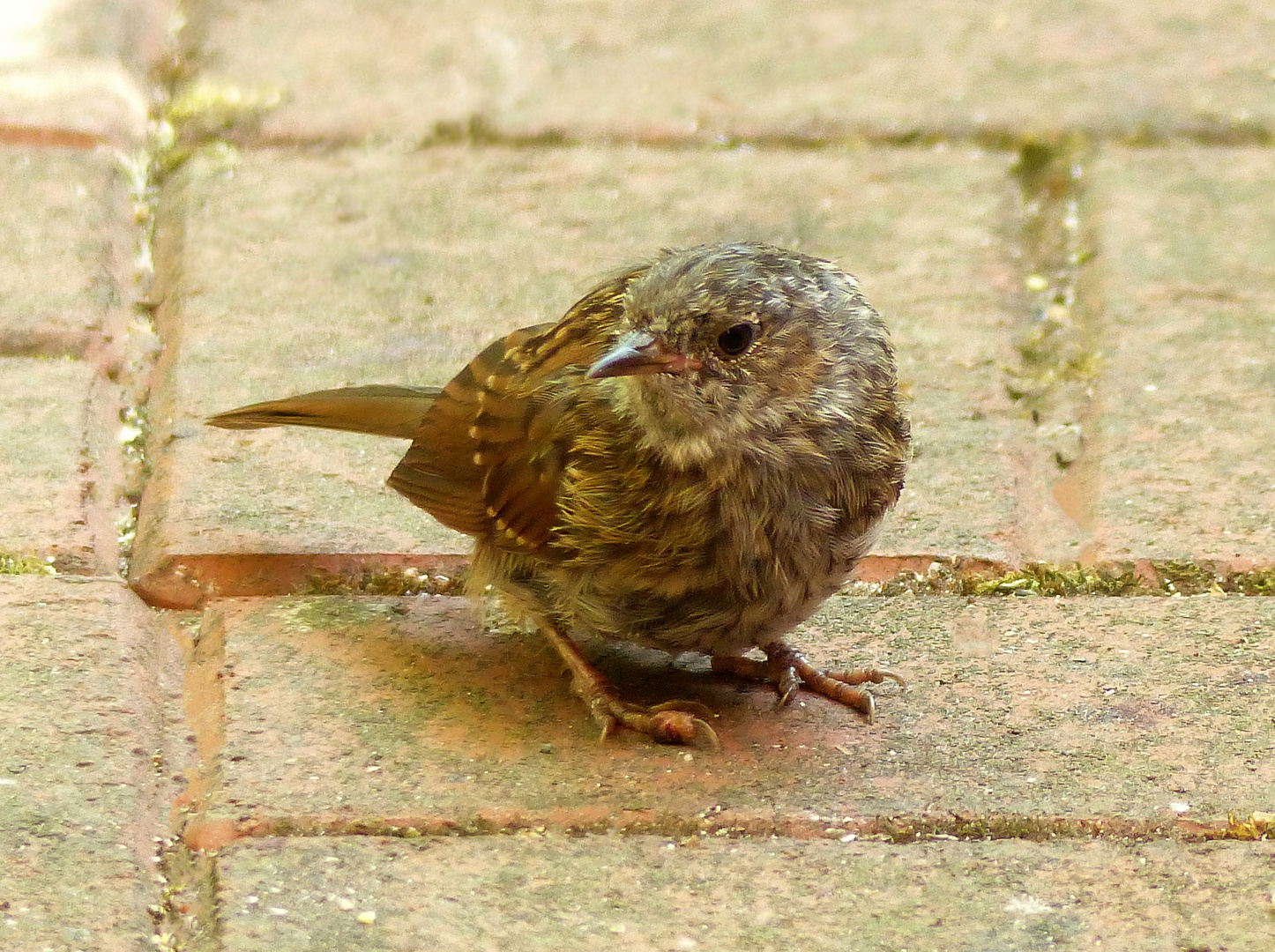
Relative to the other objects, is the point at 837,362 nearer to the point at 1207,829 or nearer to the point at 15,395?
the point at 1207,829

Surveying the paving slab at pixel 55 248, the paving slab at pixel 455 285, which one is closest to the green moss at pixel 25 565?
the paving slab at pixel 455 285

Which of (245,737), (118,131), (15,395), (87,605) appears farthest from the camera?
(118,131)

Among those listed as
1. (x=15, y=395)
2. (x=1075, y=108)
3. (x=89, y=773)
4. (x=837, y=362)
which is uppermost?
(x=1075, y=108)

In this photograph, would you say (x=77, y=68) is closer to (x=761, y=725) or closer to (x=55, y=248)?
(x=55, y=248)

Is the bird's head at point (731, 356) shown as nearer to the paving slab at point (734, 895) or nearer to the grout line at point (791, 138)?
the paving slab at point (734, 895)

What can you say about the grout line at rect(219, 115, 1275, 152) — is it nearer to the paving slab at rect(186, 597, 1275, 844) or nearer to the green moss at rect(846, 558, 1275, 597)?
the green moss at rect(846, 558, 1275, 597)

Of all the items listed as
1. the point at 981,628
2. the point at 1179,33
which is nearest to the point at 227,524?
the point at 981,628
